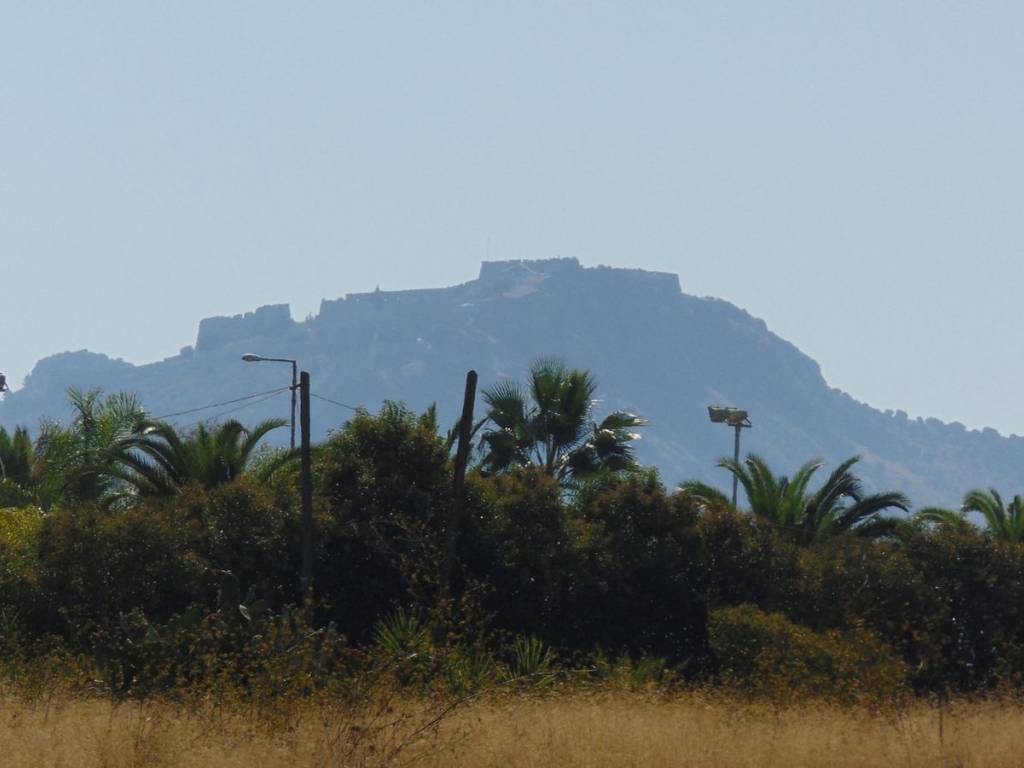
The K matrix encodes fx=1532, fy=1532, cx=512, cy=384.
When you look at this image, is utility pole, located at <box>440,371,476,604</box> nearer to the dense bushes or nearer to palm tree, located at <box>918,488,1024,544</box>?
the dense bushes

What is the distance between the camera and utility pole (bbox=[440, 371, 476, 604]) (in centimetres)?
2386

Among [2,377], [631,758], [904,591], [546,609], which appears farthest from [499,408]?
[2,377]

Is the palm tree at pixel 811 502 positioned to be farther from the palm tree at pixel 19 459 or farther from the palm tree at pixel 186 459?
the palm tree at pixel 19 459

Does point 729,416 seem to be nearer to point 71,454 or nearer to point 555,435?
point 555,435

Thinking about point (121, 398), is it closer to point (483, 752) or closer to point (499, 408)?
point (499, 408)

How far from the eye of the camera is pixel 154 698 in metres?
15.5

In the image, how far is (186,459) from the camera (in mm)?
33906

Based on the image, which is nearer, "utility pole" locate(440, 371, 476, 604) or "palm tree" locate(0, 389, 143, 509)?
"utility pole" locate(440, 371, 476, 604)

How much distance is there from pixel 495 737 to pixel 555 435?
21955 millimetres

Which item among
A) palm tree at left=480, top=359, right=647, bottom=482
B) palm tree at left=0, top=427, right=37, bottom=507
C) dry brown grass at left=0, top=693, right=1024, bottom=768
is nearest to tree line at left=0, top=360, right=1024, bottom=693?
palm tree at left=480, top=359, right=647, bottom=482

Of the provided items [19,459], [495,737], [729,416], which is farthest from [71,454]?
[495,737]

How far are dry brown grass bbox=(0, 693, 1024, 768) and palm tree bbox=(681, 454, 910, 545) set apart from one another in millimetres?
21115

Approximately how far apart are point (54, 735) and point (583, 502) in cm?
1662

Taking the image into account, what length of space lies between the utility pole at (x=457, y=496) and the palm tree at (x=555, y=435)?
8.23m
